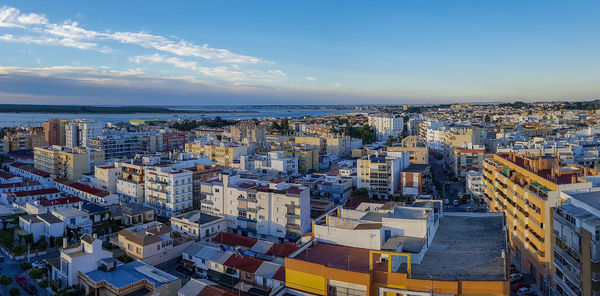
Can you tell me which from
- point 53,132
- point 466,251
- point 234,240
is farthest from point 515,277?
point 53,132

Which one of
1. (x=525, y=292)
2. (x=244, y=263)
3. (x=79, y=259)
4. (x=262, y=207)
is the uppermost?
(x=262, y=207)

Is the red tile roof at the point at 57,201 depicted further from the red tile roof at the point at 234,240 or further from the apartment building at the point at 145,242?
the red tile roof at the point at 234,240

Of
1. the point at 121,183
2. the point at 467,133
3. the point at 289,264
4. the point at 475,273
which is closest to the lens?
the point at 475,273

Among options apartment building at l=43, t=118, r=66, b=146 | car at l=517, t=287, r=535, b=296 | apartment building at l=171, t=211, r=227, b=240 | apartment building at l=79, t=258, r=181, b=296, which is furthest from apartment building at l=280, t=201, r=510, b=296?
apartment building at l=43, t=118, r=66, b=146

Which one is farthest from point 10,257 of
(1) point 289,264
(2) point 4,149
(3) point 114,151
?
(2) point 4,149

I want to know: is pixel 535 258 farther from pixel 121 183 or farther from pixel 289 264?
pixel 121 183

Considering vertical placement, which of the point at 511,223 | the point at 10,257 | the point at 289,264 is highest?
the point at 289,264

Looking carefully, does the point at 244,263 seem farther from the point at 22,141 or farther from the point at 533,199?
the point at 22,141
